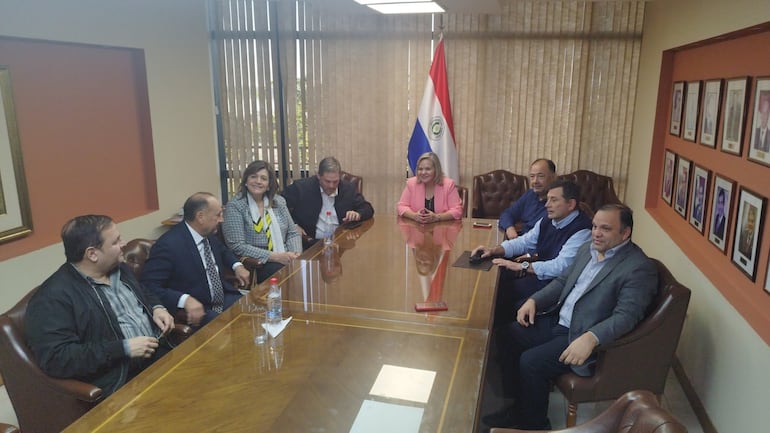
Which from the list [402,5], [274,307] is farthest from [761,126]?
[274,307]

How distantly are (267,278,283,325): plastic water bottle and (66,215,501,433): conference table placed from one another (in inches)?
1.9

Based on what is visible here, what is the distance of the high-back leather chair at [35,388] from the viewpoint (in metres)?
2.06

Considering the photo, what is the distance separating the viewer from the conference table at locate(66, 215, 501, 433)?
65.9 inches

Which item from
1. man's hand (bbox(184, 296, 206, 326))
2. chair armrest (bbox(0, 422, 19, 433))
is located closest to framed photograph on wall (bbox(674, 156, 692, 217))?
man's hand (bbox(184, 296, 206, 326))

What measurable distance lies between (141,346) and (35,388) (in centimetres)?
40

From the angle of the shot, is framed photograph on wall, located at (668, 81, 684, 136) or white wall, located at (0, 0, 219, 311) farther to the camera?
framed photograph on wall, located at (668, 81, 684, 136)

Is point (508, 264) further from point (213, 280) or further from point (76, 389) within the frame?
point (76, 389)

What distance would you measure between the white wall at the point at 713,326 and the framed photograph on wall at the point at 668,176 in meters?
0.23

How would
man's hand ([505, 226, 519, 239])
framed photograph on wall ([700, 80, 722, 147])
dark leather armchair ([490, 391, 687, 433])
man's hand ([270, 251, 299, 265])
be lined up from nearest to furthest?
1. dark leather armchair ([490, 391, 687, 433])
2. framed photograph on wall ([700, 80, 722, 147])
3. man's hand ([270, 251, 299, 265])
4. man's hand ([505, 226, 519, 239])

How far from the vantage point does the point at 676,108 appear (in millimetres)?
4199

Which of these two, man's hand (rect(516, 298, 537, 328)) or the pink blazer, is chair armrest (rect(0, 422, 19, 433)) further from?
the pink blazer

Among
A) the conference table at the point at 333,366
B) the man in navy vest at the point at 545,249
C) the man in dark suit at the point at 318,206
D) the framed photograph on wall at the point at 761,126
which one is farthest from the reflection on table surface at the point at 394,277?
the framed photograph on wall at the point at 761,126

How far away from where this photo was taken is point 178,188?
4.88 metres

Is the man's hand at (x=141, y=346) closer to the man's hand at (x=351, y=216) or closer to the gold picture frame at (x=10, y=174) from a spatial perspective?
the gold picture frame at (x=10, y=174)
